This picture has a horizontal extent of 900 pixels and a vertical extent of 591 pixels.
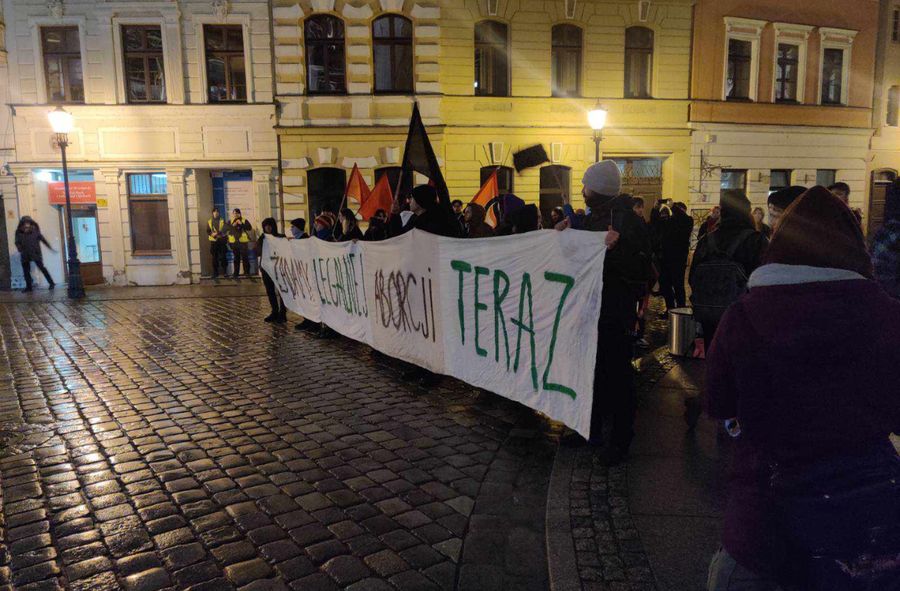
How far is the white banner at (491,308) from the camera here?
4352 mm

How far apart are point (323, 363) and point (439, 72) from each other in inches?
500

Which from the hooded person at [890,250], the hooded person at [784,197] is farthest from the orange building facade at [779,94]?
the hooded person at [784,197]

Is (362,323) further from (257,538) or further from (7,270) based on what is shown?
(7,270)

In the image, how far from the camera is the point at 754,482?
1.88 meters

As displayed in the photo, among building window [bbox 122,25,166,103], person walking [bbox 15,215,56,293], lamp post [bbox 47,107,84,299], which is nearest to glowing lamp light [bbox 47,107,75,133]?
lamp post [bbox 47,107,84,299]

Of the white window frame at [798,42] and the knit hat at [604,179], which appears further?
the white window frame at [798,42]

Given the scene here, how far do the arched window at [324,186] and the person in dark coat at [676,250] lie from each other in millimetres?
10673

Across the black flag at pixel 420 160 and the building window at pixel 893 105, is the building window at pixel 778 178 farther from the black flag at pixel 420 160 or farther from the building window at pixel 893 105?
the black flag at pixel 420 160

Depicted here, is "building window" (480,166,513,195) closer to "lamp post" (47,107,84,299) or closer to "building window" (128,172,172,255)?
"building window" (128,172,172,255)

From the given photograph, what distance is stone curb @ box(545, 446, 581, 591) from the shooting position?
10.3 ft

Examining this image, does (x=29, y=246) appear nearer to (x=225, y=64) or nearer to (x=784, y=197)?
(x=225, y=64)

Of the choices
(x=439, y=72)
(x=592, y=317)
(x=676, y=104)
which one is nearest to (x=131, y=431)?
(x=592, y=317)

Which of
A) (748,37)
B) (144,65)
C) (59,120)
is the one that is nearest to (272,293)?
(59,120)

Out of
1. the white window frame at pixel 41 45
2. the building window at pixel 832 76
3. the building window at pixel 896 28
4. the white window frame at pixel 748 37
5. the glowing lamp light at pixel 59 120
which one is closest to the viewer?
the glowing lamp light at pixel 59 120
